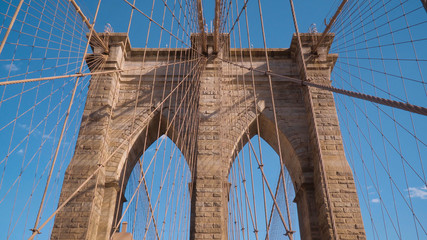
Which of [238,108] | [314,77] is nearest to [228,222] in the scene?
[238,108]

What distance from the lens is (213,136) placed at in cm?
843

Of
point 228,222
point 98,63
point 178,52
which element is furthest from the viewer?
point 178,52

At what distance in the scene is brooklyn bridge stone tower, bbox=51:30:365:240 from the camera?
24.1 ft

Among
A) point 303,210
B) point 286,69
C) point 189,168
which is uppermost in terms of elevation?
point 286,69

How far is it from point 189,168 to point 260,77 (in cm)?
304

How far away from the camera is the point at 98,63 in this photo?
9.20 meters

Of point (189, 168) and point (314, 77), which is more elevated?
point (314, 77)

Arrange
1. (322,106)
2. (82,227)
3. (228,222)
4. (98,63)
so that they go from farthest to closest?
(98,63)
(322,106)
(228,222)
(82,227)

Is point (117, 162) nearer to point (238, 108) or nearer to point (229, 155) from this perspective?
point (229, 155)

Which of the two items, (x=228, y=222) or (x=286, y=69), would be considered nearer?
(x=228, y=222)

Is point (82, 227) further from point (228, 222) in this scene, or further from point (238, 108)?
point (238, 108)

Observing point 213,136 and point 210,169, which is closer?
point 210,169

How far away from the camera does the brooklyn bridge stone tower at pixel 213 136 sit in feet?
24.1

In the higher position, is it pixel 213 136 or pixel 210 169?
pixel 213 136
